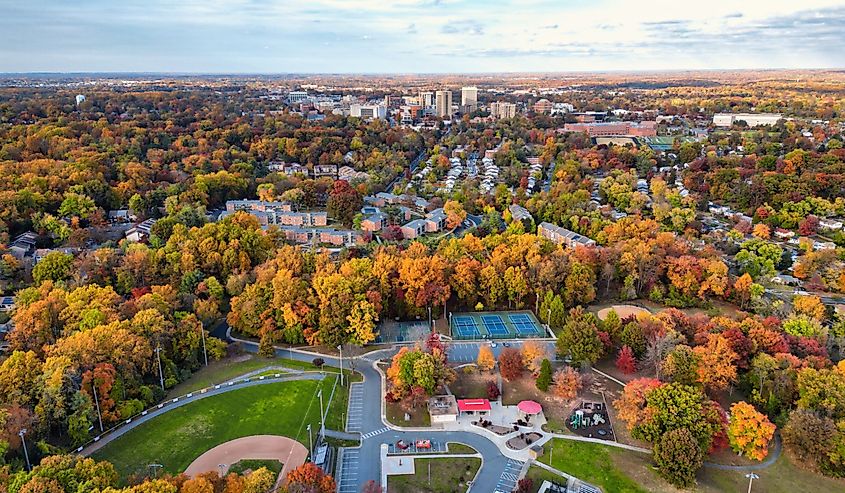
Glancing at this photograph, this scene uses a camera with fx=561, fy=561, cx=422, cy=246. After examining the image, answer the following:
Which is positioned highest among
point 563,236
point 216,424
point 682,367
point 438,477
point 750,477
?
point 563,236

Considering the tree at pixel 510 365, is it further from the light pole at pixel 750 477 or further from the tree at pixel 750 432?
the light pole at pixel 750 477

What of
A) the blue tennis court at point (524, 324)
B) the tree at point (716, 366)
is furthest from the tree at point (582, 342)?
the tree at point (716, 366)

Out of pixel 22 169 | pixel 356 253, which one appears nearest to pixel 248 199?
pixel 22 169

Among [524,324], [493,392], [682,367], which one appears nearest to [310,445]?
[493,392]

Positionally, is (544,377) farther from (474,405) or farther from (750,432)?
(750,432)

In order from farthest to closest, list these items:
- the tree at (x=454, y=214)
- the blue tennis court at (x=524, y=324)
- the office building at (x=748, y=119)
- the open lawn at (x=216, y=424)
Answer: the office building at (x=748, y=119)
the tree at (x=454, y=214)
the blue tennis court at (x=524, y=324)
the open lawn at (x=216, y=424)

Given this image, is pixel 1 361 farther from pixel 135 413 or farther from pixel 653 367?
pixel 653 367

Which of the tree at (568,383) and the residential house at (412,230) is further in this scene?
the residential house at (412,230)
